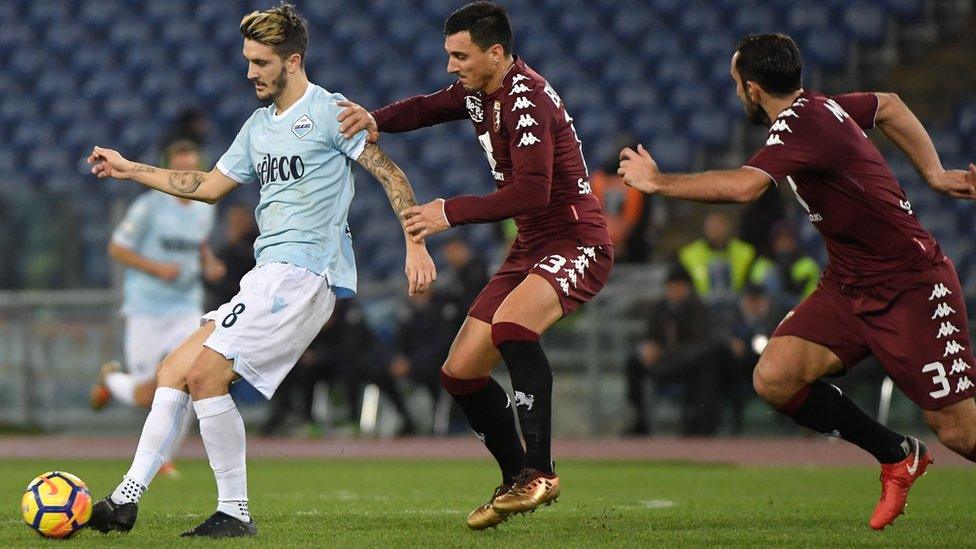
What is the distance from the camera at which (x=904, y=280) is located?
596cm

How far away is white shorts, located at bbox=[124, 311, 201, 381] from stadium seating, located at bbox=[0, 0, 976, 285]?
3848 millimetres

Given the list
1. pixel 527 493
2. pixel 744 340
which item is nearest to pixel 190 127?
pixel 744 340

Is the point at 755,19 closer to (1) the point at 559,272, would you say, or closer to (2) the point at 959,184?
(2) the point at 959,184

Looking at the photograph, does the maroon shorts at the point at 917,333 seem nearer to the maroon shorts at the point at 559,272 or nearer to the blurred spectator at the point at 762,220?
the maroon shorts at the point at 559,272

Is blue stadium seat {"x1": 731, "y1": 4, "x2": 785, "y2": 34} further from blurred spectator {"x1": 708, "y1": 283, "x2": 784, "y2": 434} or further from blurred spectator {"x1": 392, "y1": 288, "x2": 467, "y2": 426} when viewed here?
blurred spectator {"x1": 392, "y1": 288, "x2": 467, "y2": 426}

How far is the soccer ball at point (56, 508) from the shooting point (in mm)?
5582

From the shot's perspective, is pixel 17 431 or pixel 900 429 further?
pixel 17 431

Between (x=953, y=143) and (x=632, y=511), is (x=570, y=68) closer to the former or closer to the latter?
(x=953, y=143)

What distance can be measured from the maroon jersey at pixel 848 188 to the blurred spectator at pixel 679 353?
20.8 ft

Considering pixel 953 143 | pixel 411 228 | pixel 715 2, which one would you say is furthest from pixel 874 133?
pixel 411 228

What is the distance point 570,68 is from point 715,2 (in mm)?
1824

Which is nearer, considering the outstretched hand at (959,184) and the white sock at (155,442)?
the white sock at (155,442)

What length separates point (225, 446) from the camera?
18.6ft

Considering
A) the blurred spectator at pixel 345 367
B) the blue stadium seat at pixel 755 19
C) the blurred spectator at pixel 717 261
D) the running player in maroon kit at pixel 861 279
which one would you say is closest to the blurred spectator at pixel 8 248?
the blurred spectator at pixel 345 367
